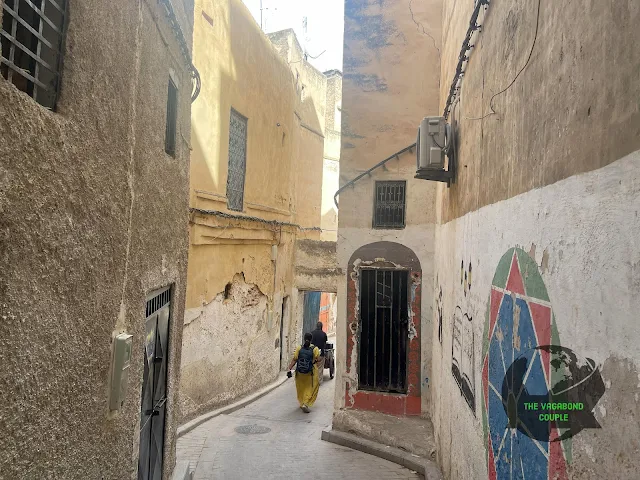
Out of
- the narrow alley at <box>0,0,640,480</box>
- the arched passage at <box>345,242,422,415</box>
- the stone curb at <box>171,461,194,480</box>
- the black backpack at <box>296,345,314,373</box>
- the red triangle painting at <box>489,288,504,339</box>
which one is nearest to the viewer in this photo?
the narrow alley at <box>0,0,640,480</box>

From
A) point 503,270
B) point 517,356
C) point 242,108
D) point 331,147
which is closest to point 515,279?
point 503,270

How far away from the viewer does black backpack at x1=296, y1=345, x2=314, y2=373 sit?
985 cm

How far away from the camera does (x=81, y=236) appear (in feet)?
8.04

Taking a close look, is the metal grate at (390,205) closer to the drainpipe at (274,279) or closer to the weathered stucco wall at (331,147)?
the drainpipe at (274,279)

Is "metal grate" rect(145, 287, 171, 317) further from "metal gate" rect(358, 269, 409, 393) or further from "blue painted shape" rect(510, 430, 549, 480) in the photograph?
"metal gate" rect(358, 269, 409, 393)

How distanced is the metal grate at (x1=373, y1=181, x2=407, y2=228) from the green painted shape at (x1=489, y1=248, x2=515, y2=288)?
5782 millimetres

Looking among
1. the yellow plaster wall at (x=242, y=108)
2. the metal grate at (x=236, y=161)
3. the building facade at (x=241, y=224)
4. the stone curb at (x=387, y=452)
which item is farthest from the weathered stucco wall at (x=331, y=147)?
the stone curb at (x=387, y=452)

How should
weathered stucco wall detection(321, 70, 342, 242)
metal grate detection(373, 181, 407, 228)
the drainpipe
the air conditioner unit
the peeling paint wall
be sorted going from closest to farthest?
the air conditioner unit, metal grate detection(373, 181, 407, 228), the peeling paint wall, the drainpipe, weathered stucco wall detection(321, 70, 342, 242)

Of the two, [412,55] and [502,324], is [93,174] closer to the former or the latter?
[502,324]

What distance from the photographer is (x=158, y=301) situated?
4.40m

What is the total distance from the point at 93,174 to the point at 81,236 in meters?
0.33

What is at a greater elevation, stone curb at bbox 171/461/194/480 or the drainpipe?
the drainpipe

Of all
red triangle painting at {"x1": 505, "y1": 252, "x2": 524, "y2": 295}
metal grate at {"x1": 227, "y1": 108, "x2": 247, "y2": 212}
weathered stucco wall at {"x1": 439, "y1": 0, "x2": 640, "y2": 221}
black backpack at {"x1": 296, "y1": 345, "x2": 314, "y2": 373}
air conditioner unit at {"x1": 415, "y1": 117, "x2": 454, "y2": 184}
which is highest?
metal grate at {"x1": 227, "y1": 108, "x2": 247, "y2": 212}

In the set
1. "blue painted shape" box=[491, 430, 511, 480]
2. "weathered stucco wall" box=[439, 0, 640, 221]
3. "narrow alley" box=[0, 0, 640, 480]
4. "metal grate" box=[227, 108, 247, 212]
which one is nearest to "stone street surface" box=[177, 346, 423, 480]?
"narrow alley" box=[0, 0, 640, 480]
